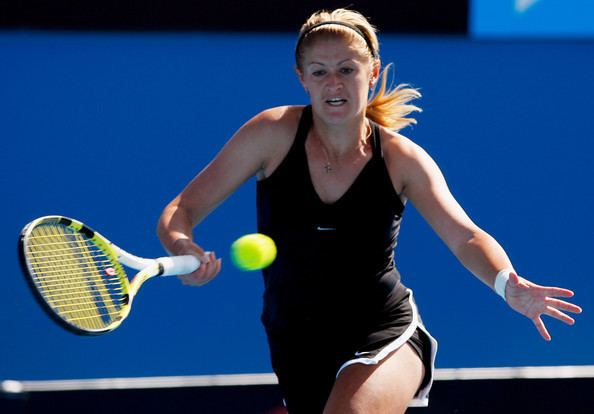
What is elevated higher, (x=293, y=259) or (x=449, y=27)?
(x=449, y=27)

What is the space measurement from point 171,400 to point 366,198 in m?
1.30

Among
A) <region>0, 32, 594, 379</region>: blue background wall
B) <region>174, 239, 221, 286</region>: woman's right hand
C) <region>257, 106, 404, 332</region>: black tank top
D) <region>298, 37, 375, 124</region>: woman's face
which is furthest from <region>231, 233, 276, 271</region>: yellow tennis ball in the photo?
<region>0, 32, 594, 379</region>: blue background wall

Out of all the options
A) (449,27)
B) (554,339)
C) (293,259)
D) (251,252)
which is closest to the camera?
(251,252)

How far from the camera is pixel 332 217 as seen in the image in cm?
312

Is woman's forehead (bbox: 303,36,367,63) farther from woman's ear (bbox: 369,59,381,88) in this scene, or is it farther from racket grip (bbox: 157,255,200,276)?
racket grip (bbox: 157,255,200,276)

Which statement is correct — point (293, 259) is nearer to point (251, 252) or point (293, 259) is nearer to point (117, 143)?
point (251, 252)

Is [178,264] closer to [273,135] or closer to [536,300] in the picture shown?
[273,135]

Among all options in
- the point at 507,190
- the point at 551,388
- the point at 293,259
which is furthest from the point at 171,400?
the point at 507,190

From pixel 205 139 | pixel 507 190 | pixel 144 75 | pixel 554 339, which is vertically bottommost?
pixel 554 339

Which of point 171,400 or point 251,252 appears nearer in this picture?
point 251,252

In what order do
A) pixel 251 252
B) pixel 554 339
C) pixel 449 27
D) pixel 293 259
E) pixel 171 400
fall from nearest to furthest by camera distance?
pixel 251 252, pixel 293 259, pixel 171 400, pixel 449 27, pixel 554 339

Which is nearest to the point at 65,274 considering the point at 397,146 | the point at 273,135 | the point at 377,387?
the point at 273,135

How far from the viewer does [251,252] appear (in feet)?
9.54

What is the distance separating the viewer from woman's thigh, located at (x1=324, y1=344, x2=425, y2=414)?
2.90m
